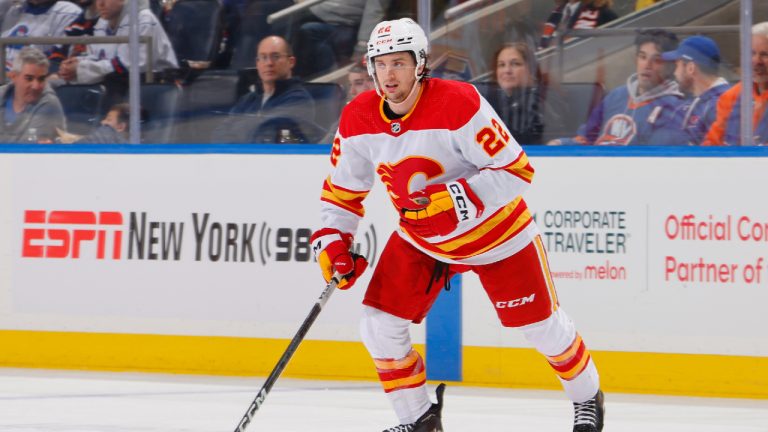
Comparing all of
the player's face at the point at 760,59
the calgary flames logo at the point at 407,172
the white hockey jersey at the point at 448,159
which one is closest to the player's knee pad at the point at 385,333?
the white hockey jersey at the point at 448,159

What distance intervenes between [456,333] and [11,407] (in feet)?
5.63

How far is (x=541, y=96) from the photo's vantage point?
5328 millimetres

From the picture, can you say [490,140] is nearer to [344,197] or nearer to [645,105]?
[344,197]

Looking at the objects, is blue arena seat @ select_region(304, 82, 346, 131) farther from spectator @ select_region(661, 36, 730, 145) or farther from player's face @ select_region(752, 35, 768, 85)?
player's face @ select_region(752, 35, 768, 85)

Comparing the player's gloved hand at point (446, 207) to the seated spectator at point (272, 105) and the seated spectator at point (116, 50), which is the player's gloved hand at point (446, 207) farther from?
the seated spectator at point (116, 50)

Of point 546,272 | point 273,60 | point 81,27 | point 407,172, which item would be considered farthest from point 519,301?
point 81,27

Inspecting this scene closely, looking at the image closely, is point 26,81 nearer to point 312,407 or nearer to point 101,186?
point 101,186

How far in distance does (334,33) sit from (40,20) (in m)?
1.40

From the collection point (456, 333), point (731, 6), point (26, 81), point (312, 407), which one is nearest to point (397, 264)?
point (312, 407)

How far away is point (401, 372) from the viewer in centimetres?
391

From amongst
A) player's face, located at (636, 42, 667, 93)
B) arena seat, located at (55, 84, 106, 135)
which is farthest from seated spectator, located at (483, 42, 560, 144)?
arena seat, located at (55, 84, 106, 135)

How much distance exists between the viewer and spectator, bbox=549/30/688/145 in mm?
5184

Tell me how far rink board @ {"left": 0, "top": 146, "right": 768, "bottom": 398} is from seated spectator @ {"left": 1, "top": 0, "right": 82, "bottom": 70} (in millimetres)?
514

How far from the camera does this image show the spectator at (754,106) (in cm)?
506
